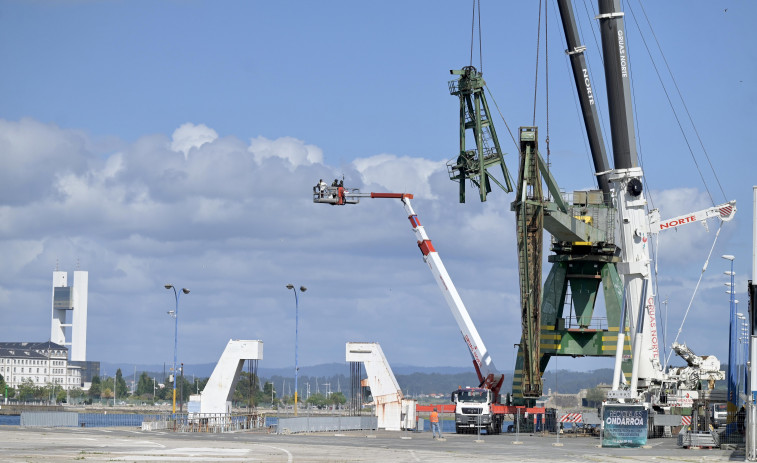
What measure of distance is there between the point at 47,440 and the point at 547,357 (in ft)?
132

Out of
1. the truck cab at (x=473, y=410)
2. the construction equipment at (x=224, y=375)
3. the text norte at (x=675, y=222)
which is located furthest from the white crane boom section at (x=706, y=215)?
the construction equipment at (x=224, y=375)

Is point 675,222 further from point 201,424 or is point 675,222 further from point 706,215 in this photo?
point 201,424

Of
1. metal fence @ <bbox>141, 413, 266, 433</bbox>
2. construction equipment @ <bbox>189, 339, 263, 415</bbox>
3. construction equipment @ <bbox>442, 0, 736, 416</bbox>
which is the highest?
construction equipment @ <bbox>442, 0, 736, 416</bbox>

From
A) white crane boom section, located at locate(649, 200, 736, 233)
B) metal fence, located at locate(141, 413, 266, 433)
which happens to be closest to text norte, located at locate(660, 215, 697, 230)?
white crane boom section, located at locate(649, 200, 736, 233)

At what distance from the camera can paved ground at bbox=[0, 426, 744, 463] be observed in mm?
36406

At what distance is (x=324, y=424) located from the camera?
65.2 meters

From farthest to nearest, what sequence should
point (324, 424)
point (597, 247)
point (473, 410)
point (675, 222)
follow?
1. point (597, 247)
2. point (324, 424)
3. point (473, 410)
4. point (675, 222)

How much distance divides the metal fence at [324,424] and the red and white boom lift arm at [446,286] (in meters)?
8.31

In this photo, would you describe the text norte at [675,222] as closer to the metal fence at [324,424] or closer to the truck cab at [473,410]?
the truck cab at [473,410]

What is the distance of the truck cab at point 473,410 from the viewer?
62250 millimetres

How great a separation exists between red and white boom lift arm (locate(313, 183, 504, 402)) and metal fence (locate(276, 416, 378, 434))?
831 cm

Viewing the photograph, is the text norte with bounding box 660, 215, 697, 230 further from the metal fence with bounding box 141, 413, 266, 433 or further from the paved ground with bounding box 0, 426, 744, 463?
the metal fence with bounding box 141, 413, 266, 433

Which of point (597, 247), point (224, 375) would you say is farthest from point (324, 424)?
point (597, 247)

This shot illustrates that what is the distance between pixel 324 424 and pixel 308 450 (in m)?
24.3
